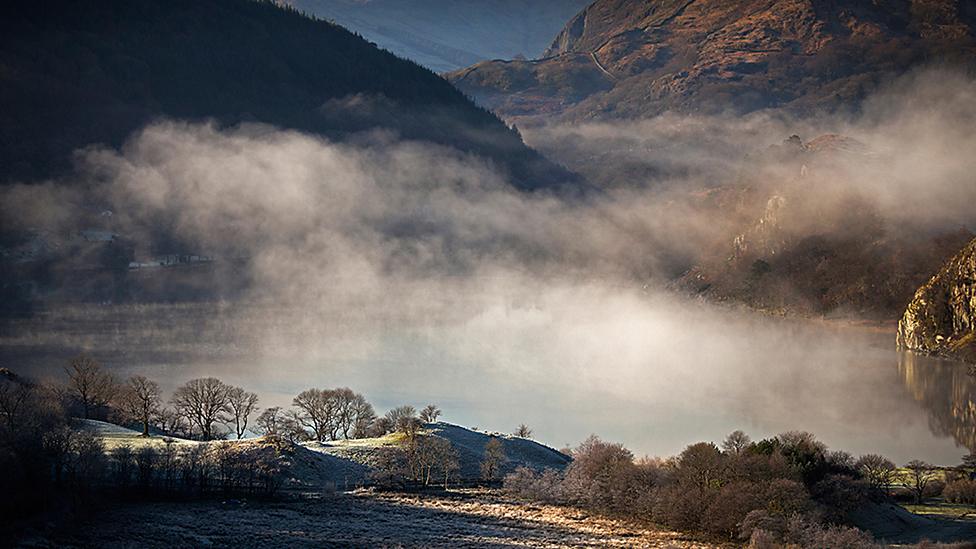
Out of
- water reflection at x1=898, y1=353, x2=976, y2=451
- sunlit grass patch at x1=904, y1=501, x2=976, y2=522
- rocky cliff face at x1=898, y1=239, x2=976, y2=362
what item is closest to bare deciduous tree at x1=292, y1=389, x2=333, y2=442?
sunlit grass patch at x1=904, y1=501, x2=976, y2=522

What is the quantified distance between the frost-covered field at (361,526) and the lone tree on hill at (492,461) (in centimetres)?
798

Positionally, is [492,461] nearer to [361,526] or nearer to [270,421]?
[361,526]

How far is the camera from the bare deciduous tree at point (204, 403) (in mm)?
69750

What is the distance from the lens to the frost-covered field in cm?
4262

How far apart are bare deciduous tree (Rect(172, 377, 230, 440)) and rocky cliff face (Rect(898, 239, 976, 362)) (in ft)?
357

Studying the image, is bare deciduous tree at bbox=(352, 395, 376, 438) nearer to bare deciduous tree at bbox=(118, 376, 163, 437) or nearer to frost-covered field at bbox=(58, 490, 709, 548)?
bare deciduous tree at bbox=(118, 376, 163, 437)

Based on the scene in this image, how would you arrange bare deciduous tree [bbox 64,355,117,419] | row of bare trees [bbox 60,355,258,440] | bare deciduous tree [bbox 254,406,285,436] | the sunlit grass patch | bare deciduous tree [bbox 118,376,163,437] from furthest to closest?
bare deciduous tree [bbox 254,406,285,436]
bare deciduous tree [bbox 64,355,117,419]
row of bare trees [bbox 60,355,258,440]
bare deciduous tree [bbox 118,376,163,437]
the sunlit grass patch

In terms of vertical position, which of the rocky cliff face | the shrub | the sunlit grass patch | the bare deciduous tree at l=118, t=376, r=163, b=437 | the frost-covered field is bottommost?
the frost-covered field

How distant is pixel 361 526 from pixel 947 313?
125 meters

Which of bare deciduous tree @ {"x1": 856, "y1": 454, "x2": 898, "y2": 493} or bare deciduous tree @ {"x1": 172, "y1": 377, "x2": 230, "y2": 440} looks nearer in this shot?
bare deciduous tree @ {"x1": 856, "y1": 454, "x2": 898, "y2": 493}

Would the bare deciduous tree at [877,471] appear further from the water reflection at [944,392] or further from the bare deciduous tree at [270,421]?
the bare deciduous tree at [270,421]

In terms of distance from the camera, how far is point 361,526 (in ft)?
155

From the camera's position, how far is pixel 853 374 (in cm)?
12494

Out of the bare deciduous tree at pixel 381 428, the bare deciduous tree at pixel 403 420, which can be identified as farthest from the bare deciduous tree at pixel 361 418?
the bare deciduous tree at pixel 403 420
